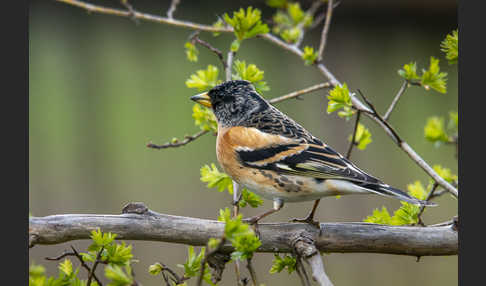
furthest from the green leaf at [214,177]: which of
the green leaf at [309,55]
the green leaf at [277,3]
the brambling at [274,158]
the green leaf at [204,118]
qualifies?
the green leaf at [277,3]

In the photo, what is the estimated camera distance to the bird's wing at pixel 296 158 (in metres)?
1.74

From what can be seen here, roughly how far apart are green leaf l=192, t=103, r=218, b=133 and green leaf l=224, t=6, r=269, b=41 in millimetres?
340

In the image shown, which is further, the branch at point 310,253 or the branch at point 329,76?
the branch at point 329,76

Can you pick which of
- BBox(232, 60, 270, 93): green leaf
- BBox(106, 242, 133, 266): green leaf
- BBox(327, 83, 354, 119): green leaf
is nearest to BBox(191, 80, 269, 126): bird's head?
BBox(232, 60, 270, 93): green leaf

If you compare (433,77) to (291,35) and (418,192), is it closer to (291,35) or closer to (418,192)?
(418,192)

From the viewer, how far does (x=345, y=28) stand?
11.2 feet

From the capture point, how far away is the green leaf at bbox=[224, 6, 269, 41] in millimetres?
1852

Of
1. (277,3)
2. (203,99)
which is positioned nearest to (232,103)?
(203,99)

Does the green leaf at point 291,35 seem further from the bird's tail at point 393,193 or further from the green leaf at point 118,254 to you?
the green leaf at point 118,254

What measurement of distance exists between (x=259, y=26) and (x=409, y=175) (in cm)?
202

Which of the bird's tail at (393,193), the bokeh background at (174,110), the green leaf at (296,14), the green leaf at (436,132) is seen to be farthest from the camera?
the bokeh background at (174,110)

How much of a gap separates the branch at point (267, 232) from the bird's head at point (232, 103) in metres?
0.64

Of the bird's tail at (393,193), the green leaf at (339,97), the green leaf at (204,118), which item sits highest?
the green leaf at (204,118)

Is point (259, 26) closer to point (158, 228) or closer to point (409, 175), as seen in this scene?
point (158, 228)
